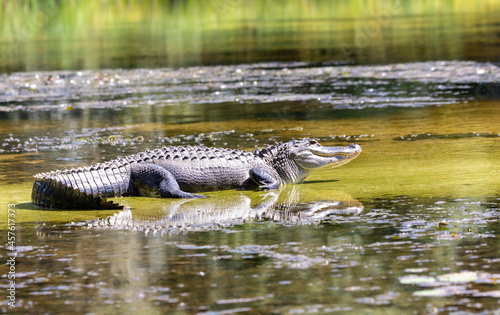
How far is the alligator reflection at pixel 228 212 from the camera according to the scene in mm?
6406

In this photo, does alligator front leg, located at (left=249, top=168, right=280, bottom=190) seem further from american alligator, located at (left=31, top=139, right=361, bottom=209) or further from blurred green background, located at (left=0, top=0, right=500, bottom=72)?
blurred green background, located at (left=0, top=0, right=500, bottom=72)

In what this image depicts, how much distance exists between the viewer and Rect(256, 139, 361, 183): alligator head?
330 inches

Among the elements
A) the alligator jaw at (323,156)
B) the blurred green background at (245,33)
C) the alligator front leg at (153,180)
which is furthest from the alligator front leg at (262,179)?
the blurred green background at (245,33)

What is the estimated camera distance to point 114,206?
7129 mm

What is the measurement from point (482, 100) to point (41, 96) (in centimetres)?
844

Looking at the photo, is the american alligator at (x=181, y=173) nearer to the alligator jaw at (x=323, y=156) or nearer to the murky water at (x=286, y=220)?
the alligator jaw at (x=323, y=156)

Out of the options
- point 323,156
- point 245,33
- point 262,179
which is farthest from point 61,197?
point 245,33

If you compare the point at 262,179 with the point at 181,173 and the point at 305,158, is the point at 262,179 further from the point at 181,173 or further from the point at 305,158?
the point at 181,173

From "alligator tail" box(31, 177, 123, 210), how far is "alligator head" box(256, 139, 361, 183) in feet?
6.49

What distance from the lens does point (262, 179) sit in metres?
8.12

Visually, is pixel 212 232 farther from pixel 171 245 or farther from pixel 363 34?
pixel 363 34

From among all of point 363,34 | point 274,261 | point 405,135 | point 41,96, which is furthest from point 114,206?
point 363,34

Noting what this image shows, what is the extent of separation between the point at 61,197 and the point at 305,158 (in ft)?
8.36

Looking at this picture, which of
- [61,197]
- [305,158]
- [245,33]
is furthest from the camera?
[245,33]
